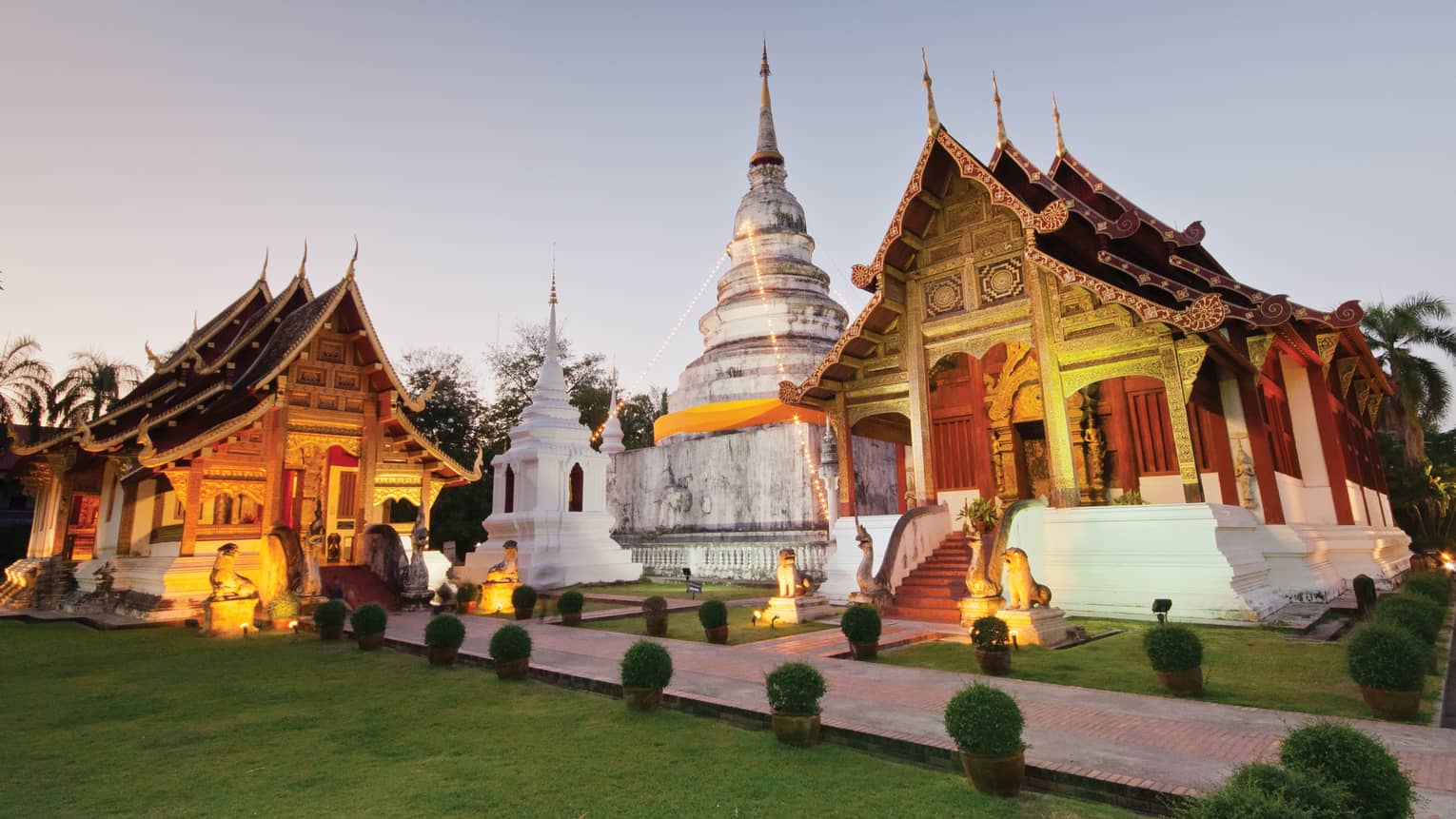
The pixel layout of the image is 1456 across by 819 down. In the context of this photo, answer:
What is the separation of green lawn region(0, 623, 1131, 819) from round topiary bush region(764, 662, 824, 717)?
0.25m

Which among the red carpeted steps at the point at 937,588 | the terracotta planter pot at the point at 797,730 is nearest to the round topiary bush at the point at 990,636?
the terracotta planter pot at the point at 797,730

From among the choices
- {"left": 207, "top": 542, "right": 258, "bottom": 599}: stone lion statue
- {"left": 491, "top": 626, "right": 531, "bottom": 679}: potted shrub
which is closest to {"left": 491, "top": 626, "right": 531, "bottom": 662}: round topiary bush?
{"left": 491, "top": 626, "right": 531, "bottom": 679}: potted shrub

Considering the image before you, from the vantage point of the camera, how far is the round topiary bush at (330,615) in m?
10.1

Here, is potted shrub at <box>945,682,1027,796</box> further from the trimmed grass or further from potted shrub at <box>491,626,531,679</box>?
the trimmed grass

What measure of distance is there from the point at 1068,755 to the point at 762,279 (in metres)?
21.4

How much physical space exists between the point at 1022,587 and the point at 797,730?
Answer: 4884 mm

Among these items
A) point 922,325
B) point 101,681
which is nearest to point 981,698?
point 101,681

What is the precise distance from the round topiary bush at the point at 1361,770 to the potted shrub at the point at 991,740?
3.99ft

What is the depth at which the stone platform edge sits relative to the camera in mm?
3617

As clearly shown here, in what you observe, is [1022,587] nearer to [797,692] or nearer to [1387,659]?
[1387,659]

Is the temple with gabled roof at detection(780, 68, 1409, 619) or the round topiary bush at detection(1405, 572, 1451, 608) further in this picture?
the temple with gabled roof at detection(780, 68, 1409, 619)

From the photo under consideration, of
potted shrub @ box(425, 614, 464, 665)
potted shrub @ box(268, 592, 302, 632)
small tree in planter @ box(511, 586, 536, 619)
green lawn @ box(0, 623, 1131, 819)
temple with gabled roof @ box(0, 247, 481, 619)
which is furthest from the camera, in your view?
temple with gabled roof @ box(0, 247, 481, 619)

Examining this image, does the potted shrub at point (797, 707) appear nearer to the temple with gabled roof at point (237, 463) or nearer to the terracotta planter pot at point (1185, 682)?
the terracotta planter pot at point (1185, 682)

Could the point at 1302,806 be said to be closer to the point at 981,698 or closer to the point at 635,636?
the point at 981,698
